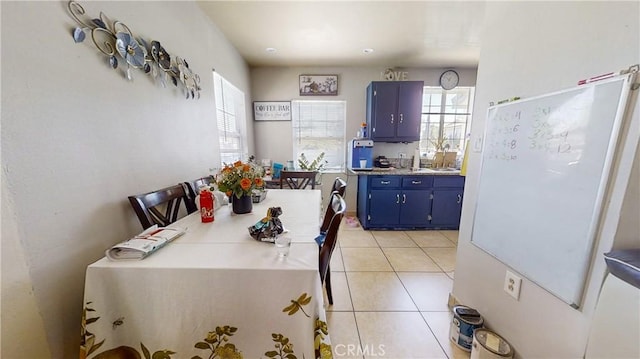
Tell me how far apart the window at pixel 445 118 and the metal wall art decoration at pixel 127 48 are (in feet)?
11.5

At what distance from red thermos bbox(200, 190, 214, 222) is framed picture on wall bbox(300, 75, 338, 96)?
2721mm

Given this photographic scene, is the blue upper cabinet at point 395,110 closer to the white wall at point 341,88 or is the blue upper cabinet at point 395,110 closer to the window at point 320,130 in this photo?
the white wall at point 341,88

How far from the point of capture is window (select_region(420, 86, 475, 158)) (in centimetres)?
366

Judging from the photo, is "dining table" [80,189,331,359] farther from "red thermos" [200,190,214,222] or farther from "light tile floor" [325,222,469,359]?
"light tile floor" [325,222,469,359]

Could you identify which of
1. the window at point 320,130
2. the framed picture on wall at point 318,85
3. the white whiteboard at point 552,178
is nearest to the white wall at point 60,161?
the white whiteboard at point 552,178

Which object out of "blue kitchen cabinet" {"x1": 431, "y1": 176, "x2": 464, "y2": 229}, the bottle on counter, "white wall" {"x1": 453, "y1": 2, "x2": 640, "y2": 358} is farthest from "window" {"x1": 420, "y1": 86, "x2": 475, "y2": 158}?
the bottle on counter

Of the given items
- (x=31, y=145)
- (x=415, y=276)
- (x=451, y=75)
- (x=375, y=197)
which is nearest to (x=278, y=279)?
(x=31, y=145)

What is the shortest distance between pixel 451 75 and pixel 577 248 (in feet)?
11.5

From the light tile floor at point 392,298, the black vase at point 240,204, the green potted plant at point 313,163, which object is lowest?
the light tile floor at point 392,298

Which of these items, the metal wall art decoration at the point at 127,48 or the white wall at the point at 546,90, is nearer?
the white wall at the point at 546,90

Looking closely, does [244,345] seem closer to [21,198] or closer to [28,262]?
[28,262]

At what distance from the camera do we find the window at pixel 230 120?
261 centimetres

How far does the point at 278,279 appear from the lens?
0.83m

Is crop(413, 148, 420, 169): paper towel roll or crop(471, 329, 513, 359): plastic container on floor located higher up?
crop(413, 148, 420, 169): paper towel roll
